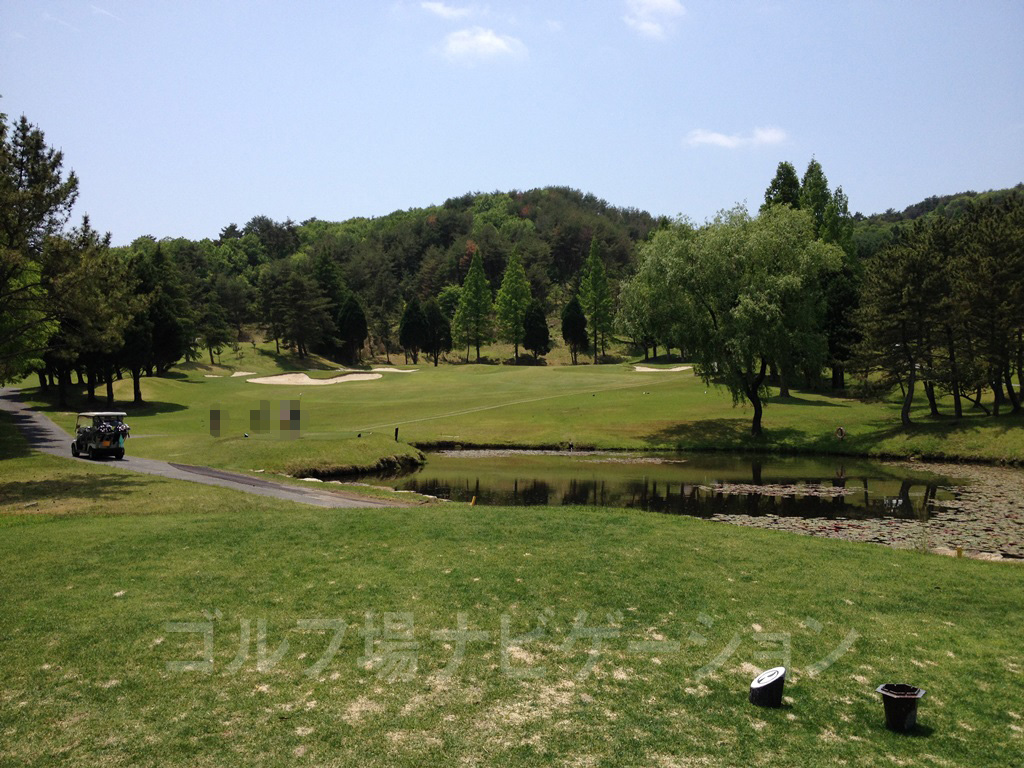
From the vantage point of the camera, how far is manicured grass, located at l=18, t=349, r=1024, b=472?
3994cm

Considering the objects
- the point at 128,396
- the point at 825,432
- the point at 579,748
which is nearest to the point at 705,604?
the point at 579,748

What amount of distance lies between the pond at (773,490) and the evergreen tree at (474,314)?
72.5 m

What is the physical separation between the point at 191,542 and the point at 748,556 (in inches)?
462

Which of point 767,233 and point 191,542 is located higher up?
point 767,233

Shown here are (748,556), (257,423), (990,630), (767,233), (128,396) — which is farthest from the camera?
(128,396)

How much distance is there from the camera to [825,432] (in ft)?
158

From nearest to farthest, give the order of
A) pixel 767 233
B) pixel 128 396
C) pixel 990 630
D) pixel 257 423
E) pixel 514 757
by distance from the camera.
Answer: pixel 514 757
pixel 990 630
pixel 257 423
pixel 767 233
pixel 128 396

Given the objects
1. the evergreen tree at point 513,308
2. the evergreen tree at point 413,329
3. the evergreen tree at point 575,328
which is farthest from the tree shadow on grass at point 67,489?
the evergreen tree at point 575,328

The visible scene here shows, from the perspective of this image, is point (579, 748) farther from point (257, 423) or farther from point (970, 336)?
point (970, 336)

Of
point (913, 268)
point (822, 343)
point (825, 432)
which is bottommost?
point (825, 432)

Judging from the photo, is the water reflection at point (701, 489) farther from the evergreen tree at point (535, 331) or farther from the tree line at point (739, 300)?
the evergreen tree at point (535, 331)

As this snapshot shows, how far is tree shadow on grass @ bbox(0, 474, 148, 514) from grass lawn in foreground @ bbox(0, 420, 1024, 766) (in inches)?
210

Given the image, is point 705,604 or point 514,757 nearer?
point 514,757

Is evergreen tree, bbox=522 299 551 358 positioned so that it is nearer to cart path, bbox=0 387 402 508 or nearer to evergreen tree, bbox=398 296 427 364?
evergreen tree, bbox=398 296 427 364
